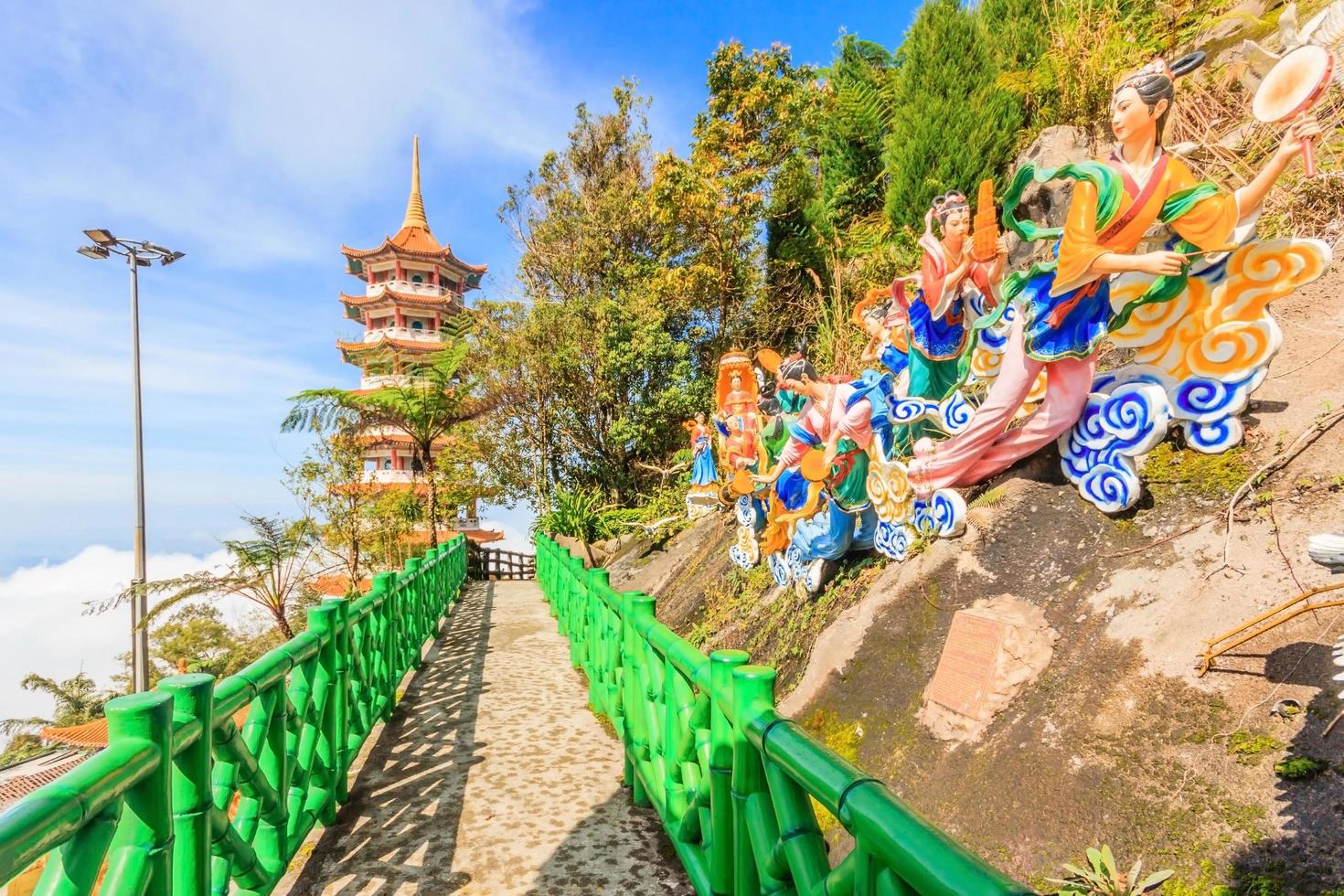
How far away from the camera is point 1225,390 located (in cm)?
308

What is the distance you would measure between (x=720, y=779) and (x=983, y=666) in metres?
1.55

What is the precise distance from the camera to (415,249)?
27.6 metres

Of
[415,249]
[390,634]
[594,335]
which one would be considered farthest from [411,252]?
[390,634]

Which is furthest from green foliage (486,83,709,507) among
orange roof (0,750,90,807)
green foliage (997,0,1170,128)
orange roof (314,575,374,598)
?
orange roof (0,750,90,807)

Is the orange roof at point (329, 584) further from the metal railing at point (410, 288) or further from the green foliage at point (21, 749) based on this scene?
the metal railing at point (410, 288)

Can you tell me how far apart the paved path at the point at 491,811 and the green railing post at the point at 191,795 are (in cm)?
107

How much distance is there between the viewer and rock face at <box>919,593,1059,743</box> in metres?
2.89

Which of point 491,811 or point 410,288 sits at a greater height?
point 410,288

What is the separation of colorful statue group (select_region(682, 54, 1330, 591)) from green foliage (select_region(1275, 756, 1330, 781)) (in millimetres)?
1370

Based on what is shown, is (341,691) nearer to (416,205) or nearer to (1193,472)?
(1193,472)

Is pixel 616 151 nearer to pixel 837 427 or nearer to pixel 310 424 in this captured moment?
pixel 310 424

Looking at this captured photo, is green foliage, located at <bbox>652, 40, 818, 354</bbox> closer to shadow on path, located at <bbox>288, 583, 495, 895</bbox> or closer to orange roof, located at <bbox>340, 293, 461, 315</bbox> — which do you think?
shadow on path, located at <bbox>288, 583, 495, 895</bbox>

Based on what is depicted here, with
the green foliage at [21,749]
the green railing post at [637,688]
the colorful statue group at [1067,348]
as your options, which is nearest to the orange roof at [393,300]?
the green foliage at [21,749]

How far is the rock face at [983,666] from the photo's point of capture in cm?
289
